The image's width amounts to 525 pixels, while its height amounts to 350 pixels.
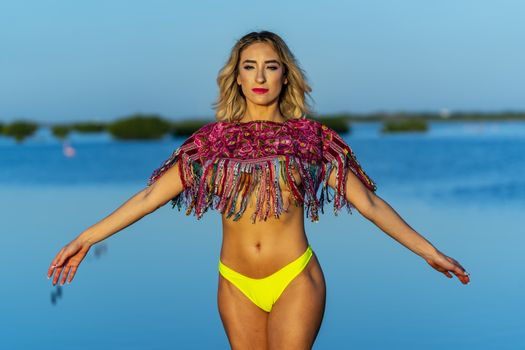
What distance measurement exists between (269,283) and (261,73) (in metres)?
0.81

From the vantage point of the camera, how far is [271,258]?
4.35 m

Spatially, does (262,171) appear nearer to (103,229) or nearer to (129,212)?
(129,212)

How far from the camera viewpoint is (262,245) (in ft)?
14.3

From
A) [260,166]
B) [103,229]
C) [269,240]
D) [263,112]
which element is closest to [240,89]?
[263,112]

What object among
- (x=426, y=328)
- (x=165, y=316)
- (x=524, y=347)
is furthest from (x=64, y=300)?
(x=524, y=347)

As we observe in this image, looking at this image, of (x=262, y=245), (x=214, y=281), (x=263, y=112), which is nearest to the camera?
(x=262, y=245)

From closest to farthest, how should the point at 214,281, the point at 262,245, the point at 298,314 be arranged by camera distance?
the point at 298,314
the point at 262,245
the point at 214,281

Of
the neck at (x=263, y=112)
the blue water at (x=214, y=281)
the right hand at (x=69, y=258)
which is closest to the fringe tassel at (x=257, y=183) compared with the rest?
the neck at (x=263, y=112)

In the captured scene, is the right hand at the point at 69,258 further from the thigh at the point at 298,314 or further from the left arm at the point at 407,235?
the left arm at the point at 407,235

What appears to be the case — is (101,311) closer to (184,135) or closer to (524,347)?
(524,347)

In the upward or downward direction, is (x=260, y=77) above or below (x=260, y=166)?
above

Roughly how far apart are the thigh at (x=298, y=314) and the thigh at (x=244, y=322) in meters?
0.07

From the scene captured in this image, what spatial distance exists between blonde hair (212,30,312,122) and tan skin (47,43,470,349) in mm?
50

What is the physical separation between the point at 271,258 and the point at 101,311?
4396mm
